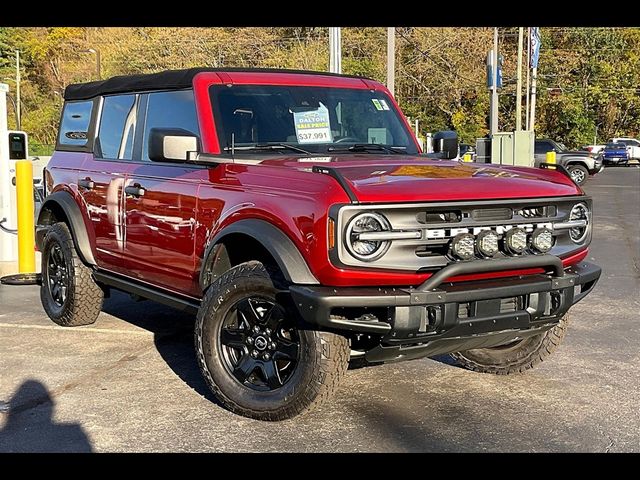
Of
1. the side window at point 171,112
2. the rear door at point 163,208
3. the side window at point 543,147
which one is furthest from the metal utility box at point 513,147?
the rear door at point 163,208

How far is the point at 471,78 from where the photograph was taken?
54.2m

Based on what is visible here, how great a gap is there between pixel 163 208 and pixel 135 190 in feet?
1.30

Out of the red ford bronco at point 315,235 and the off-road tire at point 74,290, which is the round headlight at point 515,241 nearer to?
the red ford bronco at point 315,235

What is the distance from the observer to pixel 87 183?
6020mm

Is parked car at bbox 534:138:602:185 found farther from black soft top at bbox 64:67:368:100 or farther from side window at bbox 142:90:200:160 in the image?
side window at bbox 142:90:200:160

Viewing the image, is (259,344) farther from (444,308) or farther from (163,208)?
(163,208)

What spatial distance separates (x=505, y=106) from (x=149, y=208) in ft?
181

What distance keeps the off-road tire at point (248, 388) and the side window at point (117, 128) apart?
180cm

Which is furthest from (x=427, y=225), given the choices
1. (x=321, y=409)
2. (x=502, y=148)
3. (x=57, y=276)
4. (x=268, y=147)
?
(x=502, y=148)

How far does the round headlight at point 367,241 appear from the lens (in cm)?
374

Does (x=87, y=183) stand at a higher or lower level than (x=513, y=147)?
lower

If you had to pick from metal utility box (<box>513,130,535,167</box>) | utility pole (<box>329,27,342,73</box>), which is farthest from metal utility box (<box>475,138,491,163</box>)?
utility pole (<box>329,27,342,73</box>)

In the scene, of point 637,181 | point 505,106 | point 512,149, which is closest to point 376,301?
point 512,149
